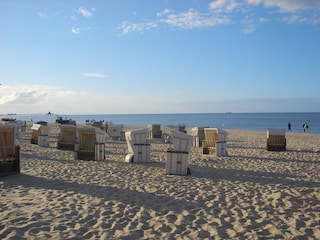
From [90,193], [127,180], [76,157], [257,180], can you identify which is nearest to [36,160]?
[76,157]

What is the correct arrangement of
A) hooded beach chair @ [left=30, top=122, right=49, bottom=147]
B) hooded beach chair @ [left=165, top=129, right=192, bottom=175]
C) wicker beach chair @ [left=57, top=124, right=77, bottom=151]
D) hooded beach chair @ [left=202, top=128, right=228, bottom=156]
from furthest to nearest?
hooded beach chair @ [left=30, top=122, right=49, bottom=147] → wicker beach chair @ [left=57, top=124, right=77, bottom=151] → hooded beach chair @ [left=202, top=128, right=228, bottom=156] → hooded beach chair @ [left=165, top=129, right=192, bottom=175]

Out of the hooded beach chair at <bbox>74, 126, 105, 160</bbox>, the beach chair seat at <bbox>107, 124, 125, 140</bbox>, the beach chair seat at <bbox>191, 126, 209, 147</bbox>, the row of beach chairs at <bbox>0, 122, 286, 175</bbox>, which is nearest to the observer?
the row of beach chairs at <bbox>0, 122, 286, 175</bbox>

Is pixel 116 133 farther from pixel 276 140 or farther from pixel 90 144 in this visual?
pixel 276 140

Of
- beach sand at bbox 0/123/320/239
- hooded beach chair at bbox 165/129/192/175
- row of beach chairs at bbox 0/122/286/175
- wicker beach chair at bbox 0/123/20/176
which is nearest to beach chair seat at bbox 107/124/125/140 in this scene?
row of beach chairs at bbox 0/122/286/175

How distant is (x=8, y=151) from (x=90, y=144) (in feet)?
Answer: 11.4

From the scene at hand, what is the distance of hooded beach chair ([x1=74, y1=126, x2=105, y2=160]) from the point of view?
1086cm

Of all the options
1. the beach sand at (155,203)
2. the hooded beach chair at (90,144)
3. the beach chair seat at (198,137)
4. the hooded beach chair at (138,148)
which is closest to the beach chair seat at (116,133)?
the beach chair seat at (198,137)

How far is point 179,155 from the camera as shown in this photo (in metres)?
8.60

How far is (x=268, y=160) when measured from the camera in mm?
11742

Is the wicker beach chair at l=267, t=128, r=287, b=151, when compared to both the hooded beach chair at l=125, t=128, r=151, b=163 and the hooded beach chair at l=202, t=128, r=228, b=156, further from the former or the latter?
the hooded beach chair at l=125, t=128, r=151, b=163

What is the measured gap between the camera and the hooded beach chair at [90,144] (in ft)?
35.6

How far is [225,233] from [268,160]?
782 centimetres

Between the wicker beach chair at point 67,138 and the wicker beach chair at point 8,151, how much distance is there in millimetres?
5560

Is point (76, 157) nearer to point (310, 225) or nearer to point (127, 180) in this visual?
point (127, 180)
